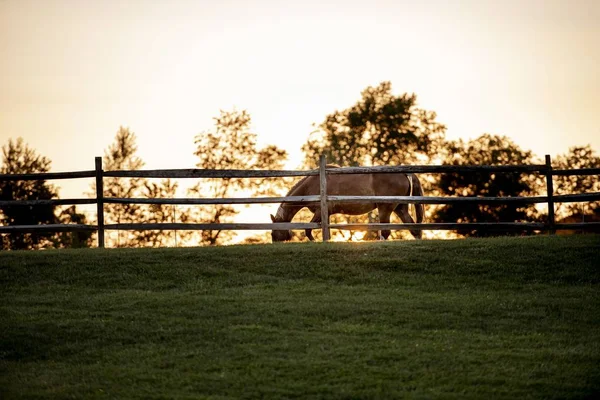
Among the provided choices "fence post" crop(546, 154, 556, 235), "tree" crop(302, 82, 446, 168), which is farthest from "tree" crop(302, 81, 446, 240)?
"fence post" crop(546, 154, 556, 235)

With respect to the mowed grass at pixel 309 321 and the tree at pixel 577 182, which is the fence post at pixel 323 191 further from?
the tree at pixel 577 182

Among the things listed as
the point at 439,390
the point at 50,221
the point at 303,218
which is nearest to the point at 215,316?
the point at 439,390

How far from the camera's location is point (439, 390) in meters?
7.29

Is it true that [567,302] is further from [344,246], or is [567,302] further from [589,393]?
[344,246]

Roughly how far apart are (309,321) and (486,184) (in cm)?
4010

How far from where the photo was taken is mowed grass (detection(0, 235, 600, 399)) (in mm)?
7637

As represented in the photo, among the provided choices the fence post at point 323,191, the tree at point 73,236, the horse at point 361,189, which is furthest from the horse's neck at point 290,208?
the tree at point 73,236

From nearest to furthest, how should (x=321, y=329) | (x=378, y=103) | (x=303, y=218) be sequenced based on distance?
1. (x=321, y=329)
2. (x=303, y=218)
3. (x=378, y=103)

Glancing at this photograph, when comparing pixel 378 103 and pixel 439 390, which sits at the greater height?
pixel 378 103

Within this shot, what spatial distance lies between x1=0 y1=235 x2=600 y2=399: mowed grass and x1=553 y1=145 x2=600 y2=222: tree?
33.7 m

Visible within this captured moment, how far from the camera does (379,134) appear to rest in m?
45.2

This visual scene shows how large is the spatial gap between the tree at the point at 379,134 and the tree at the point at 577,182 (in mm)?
8192

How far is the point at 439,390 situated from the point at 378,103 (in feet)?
130

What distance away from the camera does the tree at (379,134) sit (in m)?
44.9
